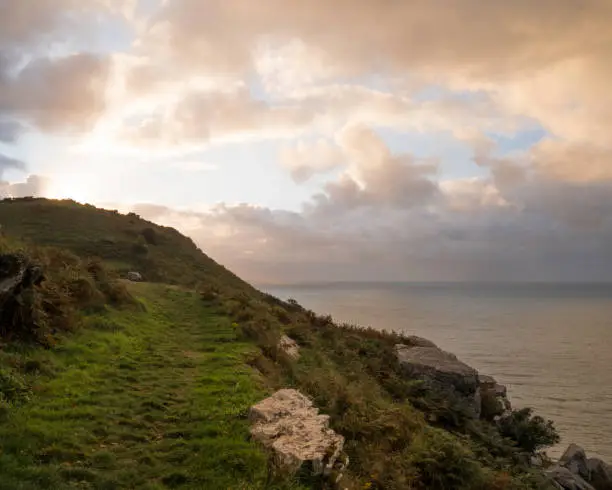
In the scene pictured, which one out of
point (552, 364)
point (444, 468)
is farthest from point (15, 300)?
point (552, 364)

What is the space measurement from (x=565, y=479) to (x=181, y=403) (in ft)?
55.3

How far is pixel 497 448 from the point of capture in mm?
20109

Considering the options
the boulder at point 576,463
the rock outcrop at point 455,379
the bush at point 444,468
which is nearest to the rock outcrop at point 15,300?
the bush at point 444,468

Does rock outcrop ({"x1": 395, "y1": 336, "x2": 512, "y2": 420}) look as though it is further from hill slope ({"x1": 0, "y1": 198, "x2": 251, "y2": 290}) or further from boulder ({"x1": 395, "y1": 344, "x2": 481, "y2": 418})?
hill slope ({"x1": 0, "y1": 198, "x2": 251, "y2": 290})

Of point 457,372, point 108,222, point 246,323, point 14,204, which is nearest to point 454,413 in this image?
point 457,372

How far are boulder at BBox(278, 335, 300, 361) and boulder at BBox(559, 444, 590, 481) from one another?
13.9 m

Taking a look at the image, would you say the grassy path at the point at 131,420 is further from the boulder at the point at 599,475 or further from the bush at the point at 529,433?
the boulder at the point at 599,475

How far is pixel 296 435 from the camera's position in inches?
441

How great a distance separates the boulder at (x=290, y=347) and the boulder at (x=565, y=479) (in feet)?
37.9

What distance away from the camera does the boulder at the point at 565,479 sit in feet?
66.4

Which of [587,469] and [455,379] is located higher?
[455,379]

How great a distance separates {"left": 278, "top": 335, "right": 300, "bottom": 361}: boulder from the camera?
23.2 m

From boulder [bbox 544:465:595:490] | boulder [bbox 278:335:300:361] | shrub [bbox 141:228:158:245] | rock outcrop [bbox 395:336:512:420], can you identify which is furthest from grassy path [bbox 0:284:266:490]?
shrub [bbox 141:228:158:245]

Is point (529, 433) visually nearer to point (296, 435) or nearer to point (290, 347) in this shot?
point (290, 347)
